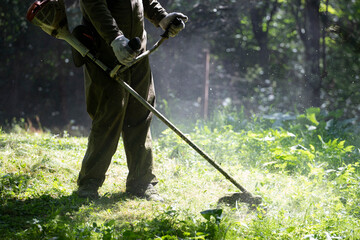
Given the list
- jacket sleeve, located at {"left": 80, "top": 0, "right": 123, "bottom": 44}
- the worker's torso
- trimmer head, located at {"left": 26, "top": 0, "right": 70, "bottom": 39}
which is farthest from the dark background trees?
jacket sleeve, located at {"left": 80, "top": 0, "right": 123, "bottom": 44}

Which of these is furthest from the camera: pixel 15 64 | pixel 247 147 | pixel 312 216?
pixel 15 64

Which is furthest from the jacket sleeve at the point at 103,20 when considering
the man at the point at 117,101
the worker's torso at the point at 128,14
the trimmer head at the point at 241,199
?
the trimmer head at the point at 241,199

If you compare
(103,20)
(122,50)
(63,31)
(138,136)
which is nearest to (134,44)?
(122,50)

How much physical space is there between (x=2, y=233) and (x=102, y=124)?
109 centimetres

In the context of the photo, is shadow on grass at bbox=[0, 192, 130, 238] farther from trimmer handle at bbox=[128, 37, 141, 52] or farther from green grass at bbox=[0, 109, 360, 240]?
trimmer handle at bbox=[128, 37, 141, 52]

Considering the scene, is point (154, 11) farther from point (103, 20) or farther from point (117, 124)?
point (117, 124)

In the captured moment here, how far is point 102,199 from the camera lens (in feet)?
11.2

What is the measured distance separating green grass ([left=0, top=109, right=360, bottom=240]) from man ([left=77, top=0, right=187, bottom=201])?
0.57 feet

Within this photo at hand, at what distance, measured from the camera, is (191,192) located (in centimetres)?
368

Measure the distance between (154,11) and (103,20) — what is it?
2.14 ft

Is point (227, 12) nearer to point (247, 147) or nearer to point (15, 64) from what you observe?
point (247, 147)

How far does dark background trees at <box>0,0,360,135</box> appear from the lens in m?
6.75

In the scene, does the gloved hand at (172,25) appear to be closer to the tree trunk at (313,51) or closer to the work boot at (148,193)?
the work boot at (148,193)

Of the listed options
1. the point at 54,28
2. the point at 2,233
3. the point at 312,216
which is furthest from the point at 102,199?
the point at 312,216
